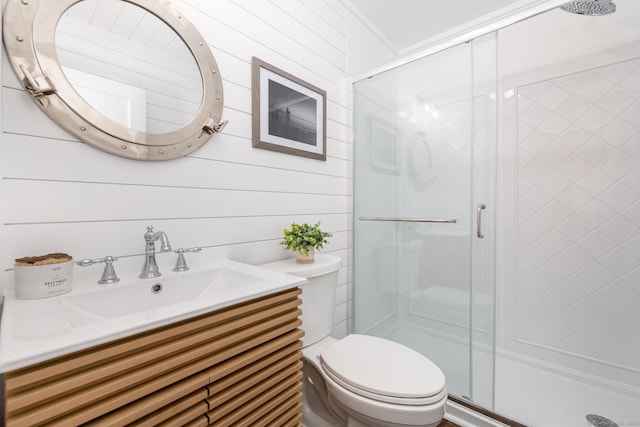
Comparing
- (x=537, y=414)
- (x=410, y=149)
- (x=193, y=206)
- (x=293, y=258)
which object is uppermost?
(x=410, y=149)

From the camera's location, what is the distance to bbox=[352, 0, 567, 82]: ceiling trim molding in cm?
130

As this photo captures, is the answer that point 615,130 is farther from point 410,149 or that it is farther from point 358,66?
point 358,66

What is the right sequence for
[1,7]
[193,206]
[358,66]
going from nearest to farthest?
[1,7], [193,206], [358,66]

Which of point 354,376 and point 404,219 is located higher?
point 404,219

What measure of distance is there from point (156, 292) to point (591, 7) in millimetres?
2297

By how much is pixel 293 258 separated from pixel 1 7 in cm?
131

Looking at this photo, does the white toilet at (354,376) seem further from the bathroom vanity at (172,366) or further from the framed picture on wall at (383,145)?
the framed picture on wall at (383,145)

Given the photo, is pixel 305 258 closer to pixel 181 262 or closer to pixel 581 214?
pixel 181 262

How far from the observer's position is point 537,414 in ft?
5.03

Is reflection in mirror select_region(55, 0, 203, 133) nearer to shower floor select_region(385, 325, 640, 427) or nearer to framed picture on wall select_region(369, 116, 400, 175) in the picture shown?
framed picture on wall select_region(369, 116, 400, 175)

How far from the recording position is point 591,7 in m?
1.44

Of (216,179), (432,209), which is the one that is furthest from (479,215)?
(216,179)

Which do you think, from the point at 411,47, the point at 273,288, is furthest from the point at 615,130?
the point at 273,288

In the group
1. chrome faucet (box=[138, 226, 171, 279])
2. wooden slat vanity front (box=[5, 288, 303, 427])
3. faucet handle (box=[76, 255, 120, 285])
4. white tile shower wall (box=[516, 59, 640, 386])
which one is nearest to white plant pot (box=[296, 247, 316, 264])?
wooden slat vanity front (box=[5, 288, 303, 427])
